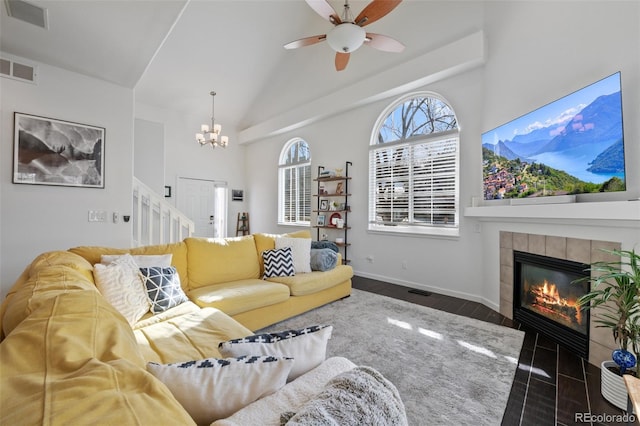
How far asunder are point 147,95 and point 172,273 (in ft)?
17.3

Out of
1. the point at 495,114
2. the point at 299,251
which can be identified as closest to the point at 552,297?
the point at 495,114

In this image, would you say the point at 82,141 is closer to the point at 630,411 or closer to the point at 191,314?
the point at 191,314

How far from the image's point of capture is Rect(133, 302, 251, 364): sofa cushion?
152 cm

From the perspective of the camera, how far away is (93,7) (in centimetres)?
238

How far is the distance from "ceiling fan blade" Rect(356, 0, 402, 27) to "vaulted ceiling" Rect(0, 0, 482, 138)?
1558 mm

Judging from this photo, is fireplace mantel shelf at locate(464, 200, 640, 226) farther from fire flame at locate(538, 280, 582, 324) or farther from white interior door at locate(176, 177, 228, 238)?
white interior door at locate(176, 177, 228, 238)

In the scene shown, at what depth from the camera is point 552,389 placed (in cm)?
191

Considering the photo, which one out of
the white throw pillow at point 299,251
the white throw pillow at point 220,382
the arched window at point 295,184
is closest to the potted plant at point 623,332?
the white throw pillow at point 220,382

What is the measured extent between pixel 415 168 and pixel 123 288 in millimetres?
4029

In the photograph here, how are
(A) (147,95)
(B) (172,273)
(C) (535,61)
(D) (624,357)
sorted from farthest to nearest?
(A) (147,95), (C) (535,61), (B) (172,273), (D) (624,357)

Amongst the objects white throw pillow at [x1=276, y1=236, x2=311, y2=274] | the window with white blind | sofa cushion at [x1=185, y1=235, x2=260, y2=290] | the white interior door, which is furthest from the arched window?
sofa cushion at [x1=185, y1=235, x2=260, y2=290]

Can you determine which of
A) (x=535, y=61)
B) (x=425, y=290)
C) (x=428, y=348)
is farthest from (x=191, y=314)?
(x=535, y=61)

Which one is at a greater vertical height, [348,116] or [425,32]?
[425,32]

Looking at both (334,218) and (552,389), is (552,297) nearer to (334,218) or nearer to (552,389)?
(552,389)
